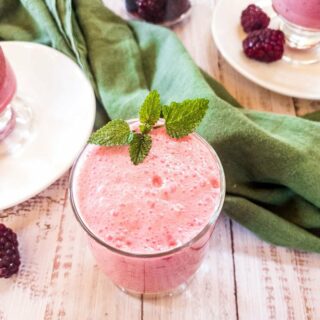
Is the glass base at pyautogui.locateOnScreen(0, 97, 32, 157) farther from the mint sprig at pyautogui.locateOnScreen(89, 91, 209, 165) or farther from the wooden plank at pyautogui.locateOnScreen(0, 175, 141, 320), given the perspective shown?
the mint sprig at pyautogui.locateOnScreen(89, 91, 209, 165)

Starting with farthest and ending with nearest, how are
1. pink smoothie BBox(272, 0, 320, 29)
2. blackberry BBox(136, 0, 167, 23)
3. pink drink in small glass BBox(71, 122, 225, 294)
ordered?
blackberry BBox(136, 0, 167, 23) → pink smoothie BBox(272, 0, 320, 29) → pink drink in small glass BBox(71, 122, 225, 294)

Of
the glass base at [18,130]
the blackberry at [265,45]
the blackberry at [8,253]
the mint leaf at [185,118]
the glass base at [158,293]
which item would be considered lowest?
the glass base at [158,293]

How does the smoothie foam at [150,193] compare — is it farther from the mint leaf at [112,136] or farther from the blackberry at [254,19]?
the blackberry at [254,19]

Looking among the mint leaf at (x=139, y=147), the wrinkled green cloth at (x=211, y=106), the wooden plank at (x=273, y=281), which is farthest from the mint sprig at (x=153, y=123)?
the wooden plank at (x=273, y=281)

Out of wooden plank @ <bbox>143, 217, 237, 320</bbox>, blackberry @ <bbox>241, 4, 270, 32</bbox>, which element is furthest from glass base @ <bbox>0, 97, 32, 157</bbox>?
blackberry @ <bbox>241, 4, 270, 32</bbox>

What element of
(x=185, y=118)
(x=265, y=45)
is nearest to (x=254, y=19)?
(x=265, y=45)

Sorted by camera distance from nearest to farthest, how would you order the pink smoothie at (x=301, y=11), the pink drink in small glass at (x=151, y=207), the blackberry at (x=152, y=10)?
the pink drink in small glass at (x=151, y=207) → the pink smoothie at (x=301, y=11) → the blackberry at (x=152, y=10)

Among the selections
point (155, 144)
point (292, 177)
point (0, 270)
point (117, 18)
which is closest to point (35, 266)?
point (0, 270)
